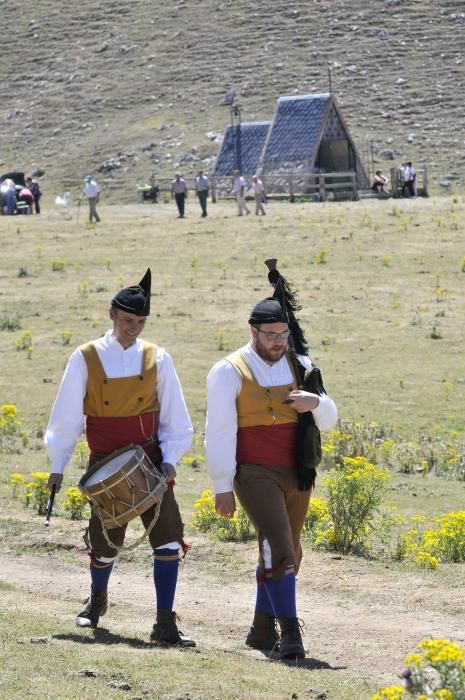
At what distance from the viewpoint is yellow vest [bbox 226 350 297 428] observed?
7.04 metres

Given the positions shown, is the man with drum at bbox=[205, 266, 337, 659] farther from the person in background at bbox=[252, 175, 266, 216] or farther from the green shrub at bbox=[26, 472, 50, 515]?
the person in background at bbox=[252, 175, 266, 216]

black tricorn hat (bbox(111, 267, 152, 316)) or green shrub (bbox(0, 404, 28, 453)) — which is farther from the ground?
black tricorn hat (bbox(111, 267, 152, 316))

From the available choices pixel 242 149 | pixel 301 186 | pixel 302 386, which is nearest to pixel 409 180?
pixel 301 186

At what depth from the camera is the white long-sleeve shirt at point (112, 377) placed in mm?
7055

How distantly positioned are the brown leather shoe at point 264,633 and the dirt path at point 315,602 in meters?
0.09

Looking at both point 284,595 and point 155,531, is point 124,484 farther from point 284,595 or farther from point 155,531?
point 284,595

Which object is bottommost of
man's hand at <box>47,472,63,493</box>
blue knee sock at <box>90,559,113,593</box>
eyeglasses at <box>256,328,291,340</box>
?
blue knee sock at <box>90,559,113,593</box>

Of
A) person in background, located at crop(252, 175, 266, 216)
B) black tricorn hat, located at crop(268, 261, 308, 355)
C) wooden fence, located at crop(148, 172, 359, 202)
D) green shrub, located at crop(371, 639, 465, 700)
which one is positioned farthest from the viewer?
wooden fence, located at crop(148, 172, 359, 202)

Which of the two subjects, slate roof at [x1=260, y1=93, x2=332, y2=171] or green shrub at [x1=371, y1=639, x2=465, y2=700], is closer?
green shrub at [x1=371, y1=639, x2=465, y2=700]

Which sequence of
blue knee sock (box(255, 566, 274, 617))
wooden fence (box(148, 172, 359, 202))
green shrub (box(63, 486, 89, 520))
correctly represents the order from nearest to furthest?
blue knee sock (box(255, 566, 274, 617)) < green shrub (box(63, 486, 89, 520)) < wooden fence (box(148, 172, 359, 202))

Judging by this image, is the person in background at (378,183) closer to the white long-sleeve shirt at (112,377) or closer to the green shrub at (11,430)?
the green shrub at (11,430)

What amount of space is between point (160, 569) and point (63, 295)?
695 inches

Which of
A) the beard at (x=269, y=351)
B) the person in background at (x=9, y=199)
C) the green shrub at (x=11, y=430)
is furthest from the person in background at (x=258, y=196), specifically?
the beard at (x=269, y=351)

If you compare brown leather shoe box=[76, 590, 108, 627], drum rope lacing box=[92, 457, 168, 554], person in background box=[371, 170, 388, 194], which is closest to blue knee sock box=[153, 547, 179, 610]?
drum rope lacing box=[92, 457, 168, 554]
